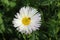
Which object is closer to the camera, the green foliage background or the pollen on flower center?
the pollen on flower center

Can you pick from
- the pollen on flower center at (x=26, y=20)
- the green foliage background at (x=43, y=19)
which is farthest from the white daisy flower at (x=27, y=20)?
the green foliage background at (x=43, y=19)

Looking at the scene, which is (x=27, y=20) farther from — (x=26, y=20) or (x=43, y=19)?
(x=43, y=19)

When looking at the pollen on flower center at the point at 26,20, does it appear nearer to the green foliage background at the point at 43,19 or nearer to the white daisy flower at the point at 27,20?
the white daisy flower at the point at 27,20

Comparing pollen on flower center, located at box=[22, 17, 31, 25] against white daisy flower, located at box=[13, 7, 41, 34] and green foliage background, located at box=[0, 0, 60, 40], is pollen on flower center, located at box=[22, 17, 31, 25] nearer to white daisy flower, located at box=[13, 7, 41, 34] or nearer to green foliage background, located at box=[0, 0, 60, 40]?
white daisy flower, located at box=[13, 7, 41, 34]

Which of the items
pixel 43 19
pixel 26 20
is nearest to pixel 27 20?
pixel 26 20

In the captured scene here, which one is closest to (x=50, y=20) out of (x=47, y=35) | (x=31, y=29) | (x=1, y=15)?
(x=47, y=35)

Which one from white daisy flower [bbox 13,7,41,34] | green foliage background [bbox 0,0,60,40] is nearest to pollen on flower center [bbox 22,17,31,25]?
white daisy flower [bbox 13,7,41,34]
